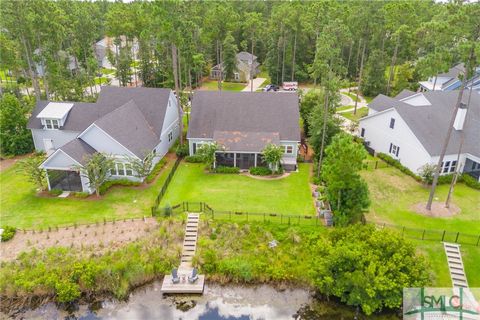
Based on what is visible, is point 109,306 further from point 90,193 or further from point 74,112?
point 74,112

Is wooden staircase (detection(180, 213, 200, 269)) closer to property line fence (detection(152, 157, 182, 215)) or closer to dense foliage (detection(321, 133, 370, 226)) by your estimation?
property line fence (detection(152, 157, 182, 215))

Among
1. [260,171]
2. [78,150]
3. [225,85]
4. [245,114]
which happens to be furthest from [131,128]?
[225,85]

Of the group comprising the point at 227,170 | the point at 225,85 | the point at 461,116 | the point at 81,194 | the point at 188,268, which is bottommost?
the point at 188,268

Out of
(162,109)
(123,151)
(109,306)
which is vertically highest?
(162,109)

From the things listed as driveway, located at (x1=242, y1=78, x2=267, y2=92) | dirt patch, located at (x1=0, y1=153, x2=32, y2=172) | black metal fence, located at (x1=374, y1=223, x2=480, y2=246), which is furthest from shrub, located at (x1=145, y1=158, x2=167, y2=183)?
driveway, located at (x1=242, y1=78, x2=267, y2=92)

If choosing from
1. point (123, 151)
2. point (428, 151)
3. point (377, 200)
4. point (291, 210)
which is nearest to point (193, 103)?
point (123, 151)

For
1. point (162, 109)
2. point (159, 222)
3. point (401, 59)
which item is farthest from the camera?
point (401, 59)

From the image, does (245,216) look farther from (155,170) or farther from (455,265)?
(455,265)
